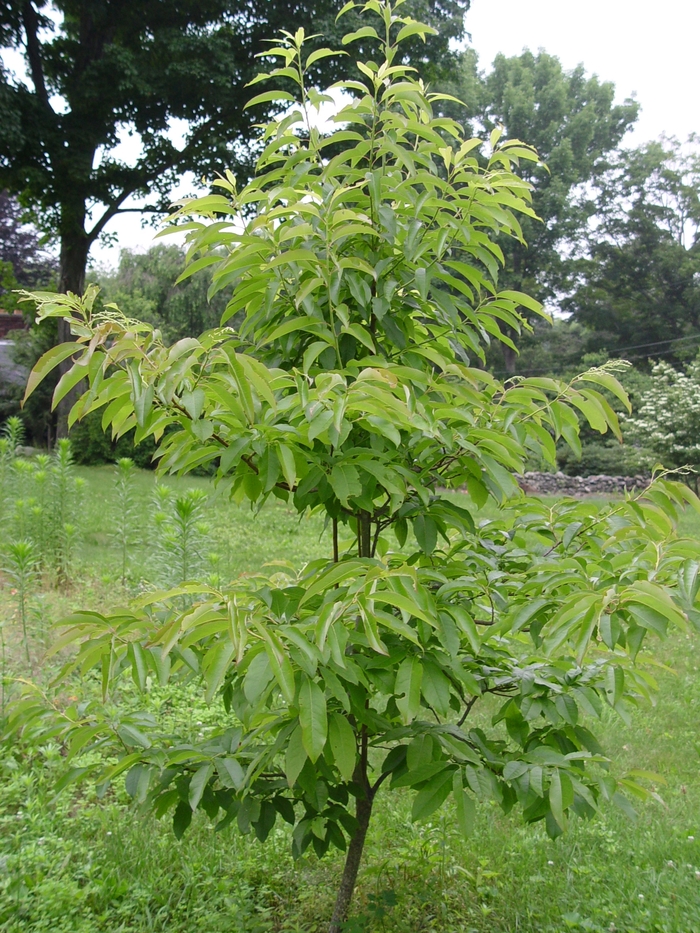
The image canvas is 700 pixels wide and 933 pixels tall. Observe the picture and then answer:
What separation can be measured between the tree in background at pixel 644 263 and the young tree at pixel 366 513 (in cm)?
3069

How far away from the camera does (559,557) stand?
1936 mm

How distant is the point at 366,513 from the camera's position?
211 cm

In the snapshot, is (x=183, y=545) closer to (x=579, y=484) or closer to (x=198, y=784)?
(x=198, y=784)

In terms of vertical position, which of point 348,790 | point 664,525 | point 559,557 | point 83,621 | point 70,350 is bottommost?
point 348,790

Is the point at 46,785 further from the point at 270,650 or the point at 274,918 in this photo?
the point at 270,650

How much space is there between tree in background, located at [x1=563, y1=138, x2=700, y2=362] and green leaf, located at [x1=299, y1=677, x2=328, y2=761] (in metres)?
31.4

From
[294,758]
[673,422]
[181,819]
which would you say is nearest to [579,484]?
[673,422]

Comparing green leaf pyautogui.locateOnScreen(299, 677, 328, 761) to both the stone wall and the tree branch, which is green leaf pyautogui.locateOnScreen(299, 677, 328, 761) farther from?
the stone wall

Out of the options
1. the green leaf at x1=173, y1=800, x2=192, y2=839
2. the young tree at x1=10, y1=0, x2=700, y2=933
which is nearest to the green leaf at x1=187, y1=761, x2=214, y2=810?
the young tree at x1=10, y1=0, x2=700, y2=933

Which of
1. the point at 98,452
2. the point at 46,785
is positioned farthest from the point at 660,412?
the point at 46,785

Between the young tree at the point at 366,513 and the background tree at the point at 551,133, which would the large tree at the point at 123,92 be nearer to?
the young tree at the point at 366,513

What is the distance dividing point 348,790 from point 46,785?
1772mm

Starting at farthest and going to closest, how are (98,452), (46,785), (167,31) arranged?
(98,452) → (167,31) → (46,785)


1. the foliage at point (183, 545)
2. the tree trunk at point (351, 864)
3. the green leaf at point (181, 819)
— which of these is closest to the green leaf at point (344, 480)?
the green leaf at point (181, 819)
